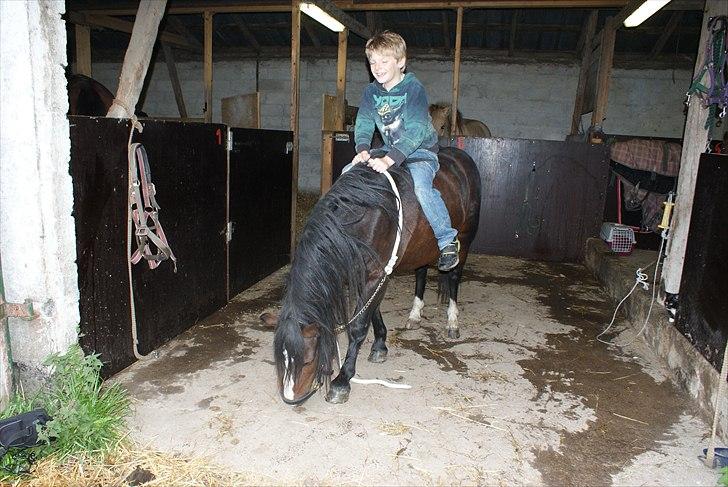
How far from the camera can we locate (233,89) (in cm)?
1044

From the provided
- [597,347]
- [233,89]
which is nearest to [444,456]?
[597,347]

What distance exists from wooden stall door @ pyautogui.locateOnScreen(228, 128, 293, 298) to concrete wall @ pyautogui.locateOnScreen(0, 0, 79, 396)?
1826mm

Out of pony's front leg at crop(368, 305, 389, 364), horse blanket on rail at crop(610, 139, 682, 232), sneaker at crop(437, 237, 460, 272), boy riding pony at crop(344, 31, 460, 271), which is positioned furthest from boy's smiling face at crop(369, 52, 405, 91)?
horse blanket on rail at crop(610, 139, 682, 232)

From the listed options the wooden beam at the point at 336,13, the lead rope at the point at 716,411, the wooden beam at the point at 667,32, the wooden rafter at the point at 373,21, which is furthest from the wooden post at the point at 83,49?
the wooden beam at the point at 667,32

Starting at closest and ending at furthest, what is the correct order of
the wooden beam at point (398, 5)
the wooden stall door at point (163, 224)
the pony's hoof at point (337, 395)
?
the wooden stall door at point (163, 224), the pony's hoof at point (337, 395), the wooden beam at point (398, 5)

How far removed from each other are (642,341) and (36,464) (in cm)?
369

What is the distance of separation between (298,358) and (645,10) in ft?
16.8

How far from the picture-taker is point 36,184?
1982 mm

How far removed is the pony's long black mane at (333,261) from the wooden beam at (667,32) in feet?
25.3

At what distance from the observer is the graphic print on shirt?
108 inches

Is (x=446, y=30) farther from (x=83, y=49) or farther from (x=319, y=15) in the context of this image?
(x=83, y=49)

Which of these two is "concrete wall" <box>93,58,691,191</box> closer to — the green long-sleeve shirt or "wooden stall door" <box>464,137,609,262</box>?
"wooden stall door" <box>464,137,609,262</box>

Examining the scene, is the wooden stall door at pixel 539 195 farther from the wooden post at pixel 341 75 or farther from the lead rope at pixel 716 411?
the lead rope at pixel 716 411

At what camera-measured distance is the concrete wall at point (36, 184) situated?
74.4 inches
